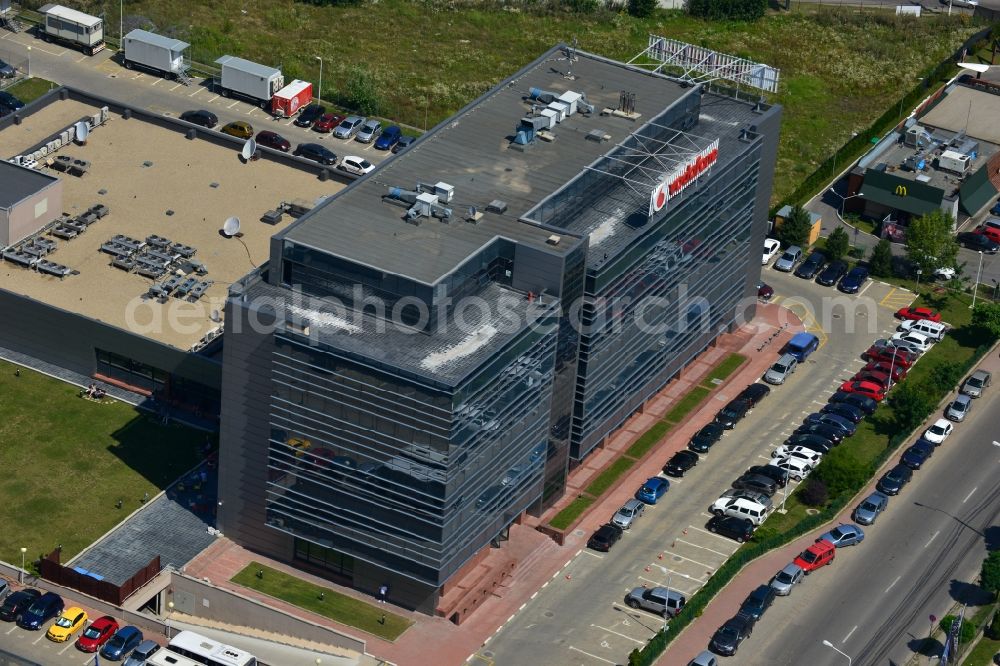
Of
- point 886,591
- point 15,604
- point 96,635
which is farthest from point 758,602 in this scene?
point 15,604

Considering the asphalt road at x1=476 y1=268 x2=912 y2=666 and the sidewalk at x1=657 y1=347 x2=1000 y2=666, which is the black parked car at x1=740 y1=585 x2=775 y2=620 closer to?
the sidewalk at x1=657 y1=347 x2=1000 y2=666

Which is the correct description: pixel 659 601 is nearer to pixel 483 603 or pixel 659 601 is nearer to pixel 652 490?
pixel 483 603

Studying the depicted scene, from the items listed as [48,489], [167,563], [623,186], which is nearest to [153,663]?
[167,563]

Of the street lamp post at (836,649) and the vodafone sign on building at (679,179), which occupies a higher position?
the vodafone sign on building at (679,179)

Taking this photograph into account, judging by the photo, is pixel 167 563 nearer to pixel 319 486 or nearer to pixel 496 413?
pixel 319 486

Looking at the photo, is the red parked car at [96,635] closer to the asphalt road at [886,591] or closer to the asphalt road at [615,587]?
the asphalt road at [615,587]

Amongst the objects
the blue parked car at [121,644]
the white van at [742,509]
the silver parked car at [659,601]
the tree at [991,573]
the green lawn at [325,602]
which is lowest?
the blue parked car at [121,644]

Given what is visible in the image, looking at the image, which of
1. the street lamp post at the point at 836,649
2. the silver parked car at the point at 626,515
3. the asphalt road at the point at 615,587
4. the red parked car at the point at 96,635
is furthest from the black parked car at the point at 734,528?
the red parked car at the point at 96,635
